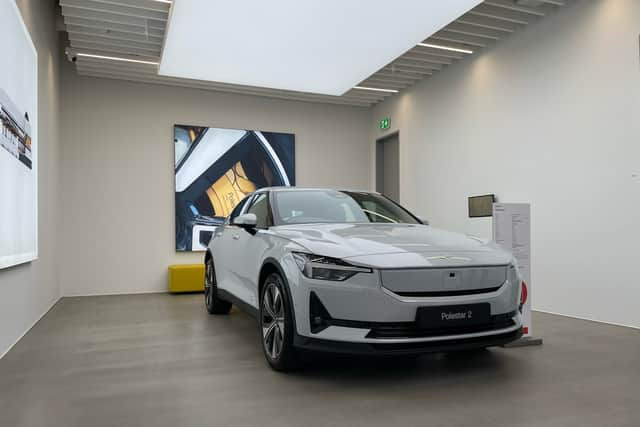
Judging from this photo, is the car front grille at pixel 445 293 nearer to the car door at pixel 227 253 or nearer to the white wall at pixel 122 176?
the car door at pixel 227 253

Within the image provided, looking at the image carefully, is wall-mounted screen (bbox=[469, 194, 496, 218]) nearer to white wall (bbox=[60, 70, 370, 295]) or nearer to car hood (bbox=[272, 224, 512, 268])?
car hood (bbox=[272, 224, 512, 268])

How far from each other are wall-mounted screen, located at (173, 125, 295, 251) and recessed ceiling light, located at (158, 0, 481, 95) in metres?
1.46

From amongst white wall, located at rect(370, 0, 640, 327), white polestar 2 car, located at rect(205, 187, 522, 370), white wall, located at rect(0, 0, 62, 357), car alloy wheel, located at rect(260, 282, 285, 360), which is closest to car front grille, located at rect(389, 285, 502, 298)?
white polestar 2 car, located at rect(205, 187, 522, 370)

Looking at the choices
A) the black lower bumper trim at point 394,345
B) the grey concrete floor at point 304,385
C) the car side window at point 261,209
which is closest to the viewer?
the grey concrete floor at point 304,385

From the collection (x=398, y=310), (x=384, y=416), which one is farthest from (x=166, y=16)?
(x=384, y=416)

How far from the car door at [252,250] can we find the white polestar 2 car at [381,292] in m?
0.16

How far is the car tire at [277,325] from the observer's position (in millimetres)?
3100

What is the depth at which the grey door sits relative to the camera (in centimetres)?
917

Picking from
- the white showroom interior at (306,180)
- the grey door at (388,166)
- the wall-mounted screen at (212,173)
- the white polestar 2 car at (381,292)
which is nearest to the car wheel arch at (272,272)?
the white polestar 2 car at (381,292)

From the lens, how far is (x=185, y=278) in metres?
7.80

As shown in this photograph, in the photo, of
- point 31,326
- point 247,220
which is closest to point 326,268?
point 247,220

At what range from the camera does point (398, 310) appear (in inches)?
110

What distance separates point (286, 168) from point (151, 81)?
273cm

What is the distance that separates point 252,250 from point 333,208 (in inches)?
29.6
